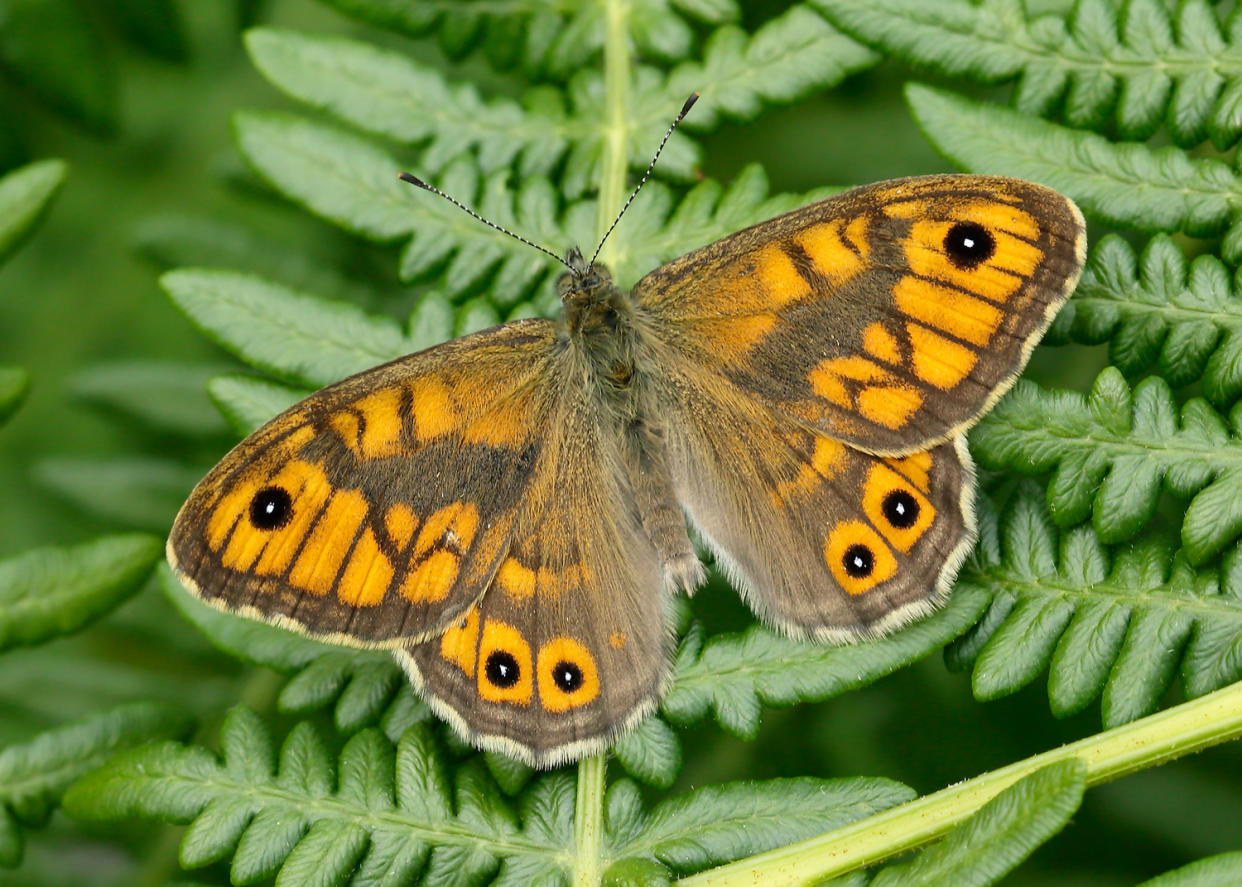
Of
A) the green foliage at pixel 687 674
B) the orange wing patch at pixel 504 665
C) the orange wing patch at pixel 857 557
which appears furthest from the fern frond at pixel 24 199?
the orange wing patch at pixel 857 557

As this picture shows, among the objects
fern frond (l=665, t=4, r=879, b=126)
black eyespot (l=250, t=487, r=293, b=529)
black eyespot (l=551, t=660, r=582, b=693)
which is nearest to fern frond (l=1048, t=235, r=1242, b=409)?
fern frond (l=665, t=4, r=879, b=126)

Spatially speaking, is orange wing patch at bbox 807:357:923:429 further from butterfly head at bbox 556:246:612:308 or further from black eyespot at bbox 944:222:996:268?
butterfly head at bbox 556:246:612:308

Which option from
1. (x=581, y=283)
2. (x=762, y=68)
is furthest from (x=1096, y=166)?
(x=581, y=283)

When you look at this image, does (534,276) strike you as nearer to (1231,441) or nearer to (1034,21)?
(1034,21)

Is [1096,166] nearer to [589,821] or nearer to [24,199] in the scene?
[589,821]

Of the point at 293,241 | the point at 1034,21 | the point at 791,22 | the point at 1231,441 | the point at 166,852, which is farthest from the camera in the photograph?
the point at 293,241

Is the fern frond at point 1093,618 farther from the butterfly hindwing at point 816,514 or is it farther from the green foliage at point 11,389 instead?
the green foliage at point 11,389

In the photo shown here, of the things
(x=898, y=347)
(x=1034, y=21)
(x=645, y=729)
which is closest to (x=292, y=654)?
(x=645, y=729)
